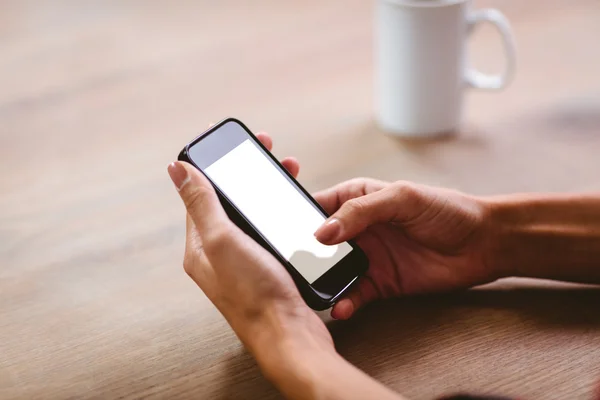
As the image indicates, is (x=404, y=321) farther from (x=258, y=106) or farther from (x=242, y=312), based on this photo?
(x=258, y=106)

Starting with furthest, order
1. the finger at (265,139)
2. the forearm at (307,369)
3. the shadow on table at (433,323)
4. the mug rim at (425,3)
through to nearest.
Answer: the mug rim at (425,3) < the finger at (265,139) < the shadow on table at (433,323) < the forearm at (307,369)

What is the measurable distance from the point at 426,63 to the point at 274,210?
37 centimetres

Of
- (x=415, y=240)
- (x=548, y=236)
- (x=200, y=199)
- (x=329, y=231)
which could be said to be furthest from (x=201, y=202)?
(x=548, y=236)

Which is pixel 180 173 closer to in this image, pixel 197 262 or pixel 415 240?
pixel 197 262

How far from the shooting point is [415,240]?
72 cm

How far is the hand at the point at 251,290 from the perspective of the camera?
1.91 ft

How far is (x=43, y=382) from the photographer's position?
63cm

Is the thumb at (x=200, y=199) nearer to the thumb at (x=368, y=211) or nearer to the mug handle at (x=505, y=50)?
the thumb at (x=368, y=211)

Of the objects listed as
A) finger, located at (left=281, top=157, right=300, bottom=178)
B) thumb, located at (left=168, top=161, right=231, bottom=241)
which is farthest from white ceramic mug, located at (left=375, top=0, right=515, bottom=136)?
thumb, located at (left=168, top=161, right=231, bottom=241)

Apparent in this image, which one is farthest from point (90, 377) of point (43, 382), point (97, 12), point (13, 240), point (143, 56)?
point (97, 12)

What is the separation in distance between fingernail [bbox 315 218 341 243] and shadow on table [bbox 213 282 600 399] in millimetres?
83

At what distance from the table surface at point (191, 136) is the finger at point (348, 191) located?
0.36 ft

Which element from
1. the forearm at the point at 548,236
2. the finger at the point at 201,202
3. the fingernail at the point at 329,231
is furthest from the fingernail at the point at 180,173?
the forearm at the point at 548,236

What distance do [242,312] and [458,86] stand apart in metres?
0.50
